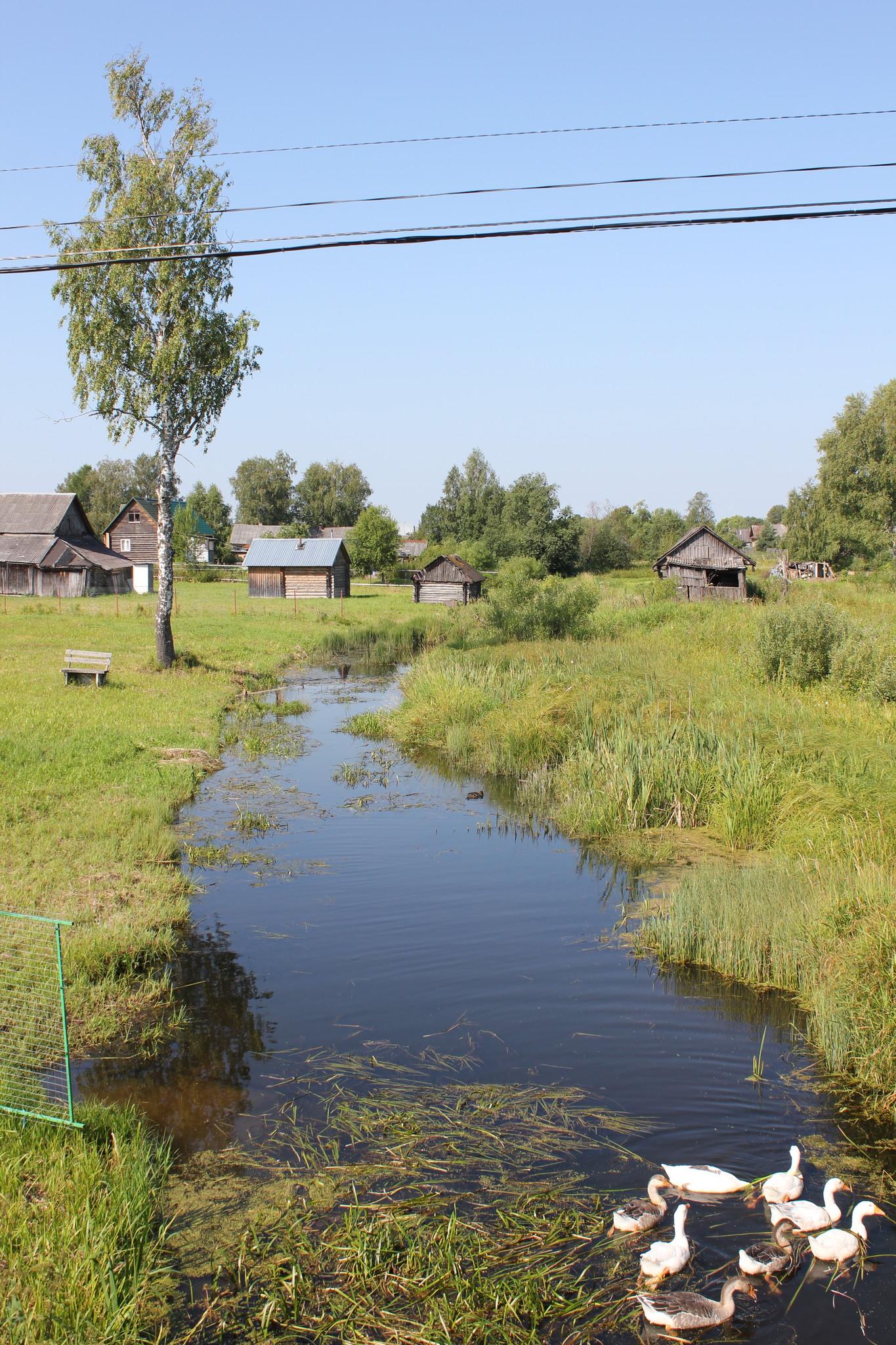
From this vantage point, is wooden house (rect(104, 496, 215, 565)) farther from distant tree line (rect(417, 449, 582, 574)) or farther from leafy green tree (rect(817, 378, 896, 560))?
leafy green tree (rect(817, 378, 896, 560))

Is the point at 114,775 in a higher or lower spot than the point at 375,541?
lower

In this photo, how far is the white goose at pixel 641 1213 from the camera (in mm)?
5113

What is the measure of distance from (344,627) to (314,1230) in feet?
127

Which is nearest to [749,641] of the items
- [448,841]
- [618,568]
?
[448,841]

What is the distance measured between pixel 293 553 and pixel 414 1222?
60.9m

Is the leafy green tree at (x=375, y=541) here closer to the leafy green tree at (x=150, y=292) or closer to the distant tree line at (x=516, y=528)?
the distant tree line at (x=516, y=528)

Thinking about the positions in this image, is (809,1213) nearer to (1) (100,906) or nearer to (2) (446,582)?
(1) (100,906)

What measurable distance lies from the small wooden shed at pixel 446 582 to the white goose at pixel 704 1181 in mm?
54845

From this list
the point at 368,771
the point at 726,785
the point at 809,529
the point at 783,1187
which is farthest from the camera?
the point at 809,529

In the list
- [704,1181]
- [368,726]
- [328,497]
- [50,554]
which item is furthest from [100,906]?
[328,497]

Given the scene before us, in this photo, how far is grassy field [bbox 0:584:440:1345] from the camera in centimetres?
460

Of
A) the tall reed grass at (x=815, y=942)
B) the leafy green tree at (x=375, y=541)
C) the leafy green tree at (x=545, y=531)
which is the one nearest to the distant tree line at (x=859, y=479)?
the leafy green tree at (x=545, y=531)

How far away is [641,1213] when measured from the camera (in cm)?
517

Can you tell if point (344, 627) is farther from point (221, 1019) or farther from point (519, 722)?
point (221, 1019)
